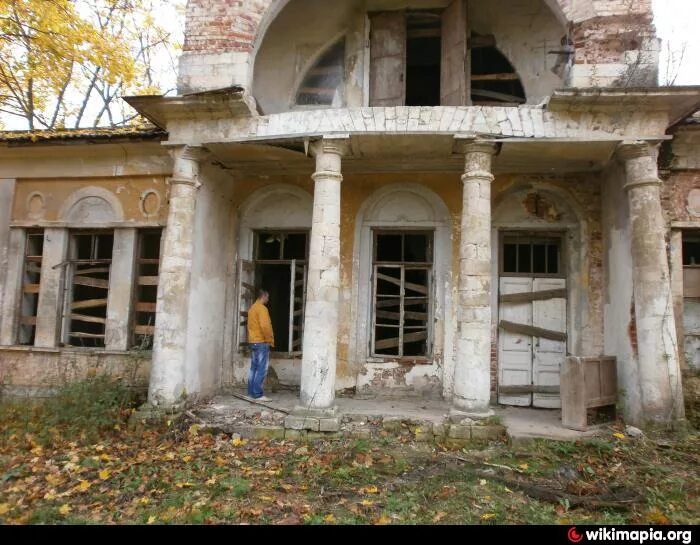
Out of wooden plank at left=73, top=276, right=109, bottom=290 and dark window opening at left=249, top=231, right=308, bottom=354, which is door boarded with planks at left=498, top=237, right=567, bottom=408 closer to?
dark window opening at left=249, top=231, right=308, bottom=354

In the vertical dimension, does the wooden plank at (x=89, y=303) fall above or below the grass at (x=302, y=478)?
above

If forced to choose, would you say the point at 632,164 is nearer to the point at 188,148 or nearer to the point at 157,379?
the point at 188,148

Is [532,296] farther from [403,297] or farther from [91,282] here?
[91,282]

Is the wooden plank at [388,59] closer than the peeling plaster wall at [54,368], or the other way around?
the wooden plank at [388,59]

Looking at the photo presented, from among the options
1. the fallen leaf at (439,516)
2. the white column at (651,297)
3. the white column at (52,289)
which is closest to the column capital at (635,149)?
the white column at (651,297)

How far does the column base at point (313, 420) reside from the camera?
6.12 metres

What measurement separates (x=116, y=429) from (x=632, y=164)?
8.06 metres

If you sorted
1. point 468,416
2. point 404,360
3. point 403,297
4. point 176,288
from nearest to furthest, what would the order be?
point 468,416, point 176,288, point 404,360, point 403,297

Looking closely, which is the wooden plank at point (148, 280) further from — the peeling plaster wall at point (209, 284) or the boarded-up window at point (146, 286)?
the peeling plaster wall at point (209, 284)

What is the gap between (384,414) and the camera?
666cm

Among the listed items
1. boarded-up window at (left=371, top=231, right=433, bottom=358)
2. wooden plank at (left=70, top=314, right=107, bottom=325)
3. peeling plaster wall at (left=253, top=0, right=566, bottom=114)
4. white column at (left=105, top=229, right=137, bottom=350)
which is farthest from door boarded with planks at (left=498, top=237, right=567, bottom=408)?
wooden plank at (left=70, top=314, right=107, bottom=325)

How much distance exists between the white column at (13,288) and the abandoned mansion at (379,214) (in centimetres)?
4

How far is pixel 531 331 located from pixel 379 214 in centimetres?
340

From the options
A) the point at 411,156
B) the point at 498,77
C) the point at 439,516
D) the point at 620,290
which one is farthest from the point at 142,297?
the point at 620,290
